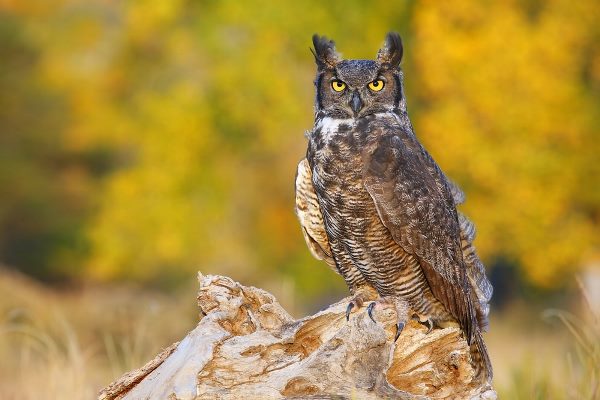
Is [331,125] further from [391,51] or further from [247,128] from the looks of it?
[247,128]

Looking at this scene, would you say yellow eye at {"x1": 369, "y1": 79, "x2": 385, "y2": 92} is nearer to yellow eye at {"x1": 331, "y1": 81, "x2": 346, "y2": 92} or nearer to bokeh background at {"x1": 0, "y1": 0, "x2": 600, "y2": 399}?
yellow eye at {"x1": 331, "y1": 81, "x2": 346, "y2": 92}

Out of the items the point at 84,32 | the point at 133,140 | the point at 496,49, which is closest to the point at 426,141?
the point at 496,49

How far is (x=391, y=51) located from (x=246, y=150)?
15.0 meters

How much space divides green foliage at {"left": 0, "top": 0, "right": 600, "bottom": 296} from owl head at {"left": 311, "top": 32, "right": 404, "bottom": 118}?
30.6ft

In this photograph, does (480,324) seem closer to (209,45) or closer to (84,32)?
(209,45)

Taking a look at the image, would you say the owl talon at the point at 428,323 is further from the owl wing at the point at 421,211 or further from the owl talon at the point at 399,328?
the owl talon at the point at 399,328

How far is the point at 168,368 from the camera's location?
3.45 metres

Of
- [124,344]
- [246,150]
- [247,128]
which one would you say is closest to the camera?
[124,344]

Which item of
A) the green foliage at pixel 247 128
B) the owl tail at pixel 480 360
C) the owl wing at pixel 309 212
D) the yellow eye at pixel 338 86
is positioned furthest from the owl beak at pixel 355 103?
the green foliage at pixel 247 128

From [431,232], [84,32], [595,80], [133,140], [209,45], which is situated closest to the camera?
[431,232]

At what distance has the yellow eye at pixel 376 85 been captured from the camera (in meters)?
4.22

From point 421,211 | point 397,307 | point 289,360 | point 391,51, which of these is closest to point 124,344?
point 397,307

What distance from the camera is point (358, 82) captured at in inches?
165

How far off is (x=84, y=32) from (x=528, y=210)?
15.8m
